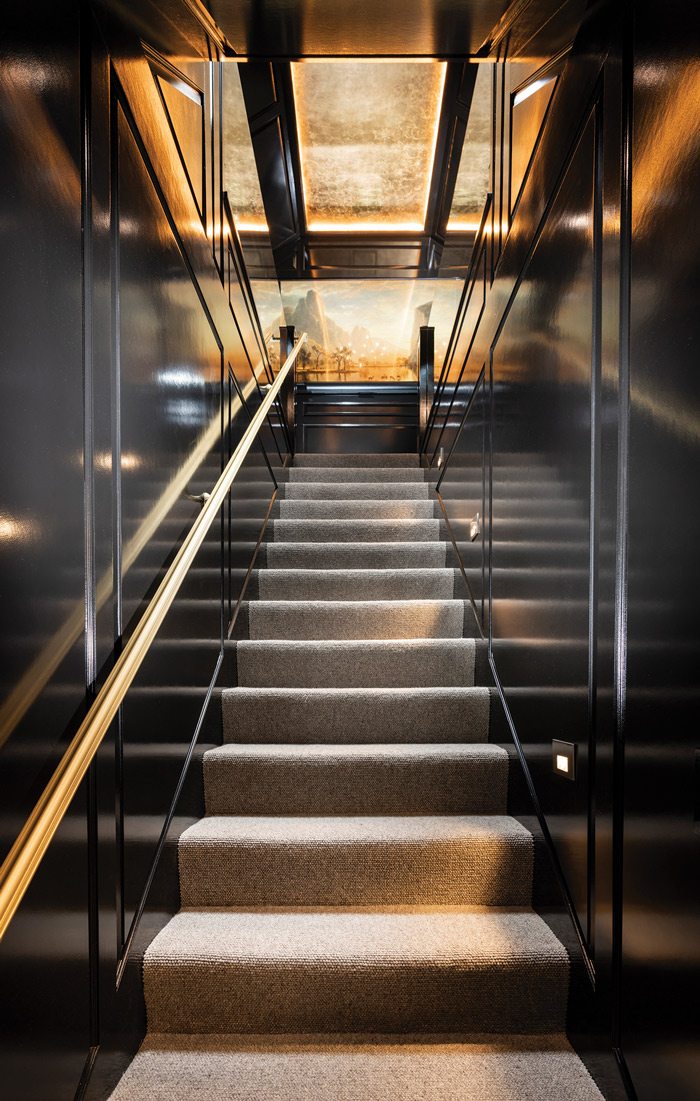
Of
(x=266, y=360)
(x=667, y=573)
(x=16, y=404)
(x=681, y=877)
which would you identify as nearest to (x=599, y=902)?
(x=681, y=877)

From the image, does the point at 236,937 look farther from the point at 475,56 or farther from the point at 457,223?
the point at 457,223

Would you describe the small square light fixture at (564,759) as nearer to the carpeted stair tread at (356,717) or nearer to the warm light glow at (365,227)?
the carpeted stair tread at (356,717)

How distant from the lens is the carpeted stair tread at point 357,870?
1999 millimetres

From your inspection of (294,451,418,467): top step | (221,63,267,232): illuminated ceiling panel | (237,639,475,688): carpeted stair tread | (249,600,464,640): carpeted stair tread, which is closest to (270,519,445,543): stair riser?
(249,600,464,640): carpeted stair tread

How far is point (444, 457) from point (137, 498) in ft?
9.11

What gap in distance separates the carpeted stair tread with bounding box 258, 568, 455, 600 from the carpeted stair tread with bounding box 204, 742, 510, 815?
1188 millimetres

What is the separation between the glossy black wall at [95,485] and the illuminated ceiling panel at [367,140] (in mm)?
3159

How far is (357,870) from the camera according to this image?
6.58ft

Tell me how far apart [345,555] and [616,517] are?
2.22 m

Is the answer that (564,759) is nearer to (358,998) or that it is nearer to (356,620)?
(358,998)

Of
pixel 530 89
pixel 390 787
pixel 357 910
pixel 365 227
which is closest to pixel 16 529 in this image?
pixel 357 910

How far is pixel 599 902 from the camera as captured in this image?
62.3 inches

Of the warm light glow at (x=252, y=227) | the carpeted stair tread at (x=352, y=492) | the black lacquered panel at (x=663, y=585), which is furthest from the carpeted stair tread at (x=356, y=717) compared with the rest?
the warm light glow at (x=252, y=227)

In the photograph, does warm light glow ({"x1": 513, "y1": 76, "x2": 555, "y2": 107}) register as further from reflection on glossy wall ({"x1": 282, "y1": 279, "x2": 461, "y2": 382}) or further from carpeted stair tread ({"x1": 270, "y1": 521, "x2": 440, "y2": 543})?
reflection on glossy wall ({"x1": 282, "y1": 279, "x2": 461, "y2": 382})
